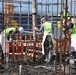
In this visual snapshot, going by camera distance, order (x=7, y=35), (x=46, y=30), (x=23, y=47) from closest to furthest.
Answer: (x=46, y=30)
(x=7, y=35)
(x=23, y=47)

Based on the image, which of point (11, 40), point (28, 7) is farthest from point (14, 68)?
point (28, 7)

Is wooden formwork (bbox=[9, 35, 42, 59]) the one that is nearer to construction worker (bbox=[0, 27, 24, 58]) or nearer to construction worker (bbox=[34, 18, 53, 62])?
construction worker (bbox=[0, 27, 24, 58])

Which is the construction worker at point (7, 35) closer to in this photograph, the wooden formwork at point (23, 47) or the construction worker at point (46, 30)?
the wooden formwork at point (23, 47)

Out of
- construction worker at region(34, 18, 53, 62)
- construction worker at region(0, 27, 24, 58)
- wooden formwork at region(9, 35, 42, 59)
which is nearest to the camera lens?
construction worker at region(34, 18, 53, 62)

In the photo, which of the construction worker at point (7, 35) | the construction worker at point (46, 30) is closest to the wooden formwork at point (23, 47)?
the construction worker at point (7, 35)

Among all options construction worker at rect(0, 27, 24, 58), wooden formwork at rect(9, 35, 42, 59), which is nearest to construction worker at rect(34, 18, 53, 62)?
wooden formwork at rect(9, 35, 42, 59)

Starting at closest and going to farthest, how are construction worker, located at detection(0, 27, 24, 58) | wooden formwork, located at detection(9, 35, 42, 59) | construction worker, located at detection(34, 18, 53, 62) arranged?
construction worker, located at detection(34, 18, 53, 62) → construction worker, located at detection(0, 27, 24, 58) → wooden formwork, located at detection(9, 35, 42, 59)

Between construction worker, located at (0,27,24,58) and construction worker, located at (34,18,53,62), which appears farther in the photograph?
construction worker, located at (0,27,24,58)

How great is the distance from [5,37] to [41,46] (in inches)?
47.5

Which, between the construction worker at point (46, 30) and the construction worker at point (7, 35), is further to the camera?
Answer: the construction worker at point (7, 35)

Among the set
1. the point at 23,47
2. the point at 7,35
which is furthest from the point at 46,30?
the point at 7,35

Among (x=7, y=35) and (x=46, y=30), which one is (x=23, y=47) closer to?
(x=7, y=35)

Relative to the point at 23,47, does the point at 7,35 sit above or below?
above

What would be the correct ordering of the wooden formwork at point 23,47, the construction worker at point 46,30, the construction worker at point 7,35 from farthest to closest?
the wooden formwork at point 23,47 → the construction worker at point 7,35 → the construction worker at point 46,30
